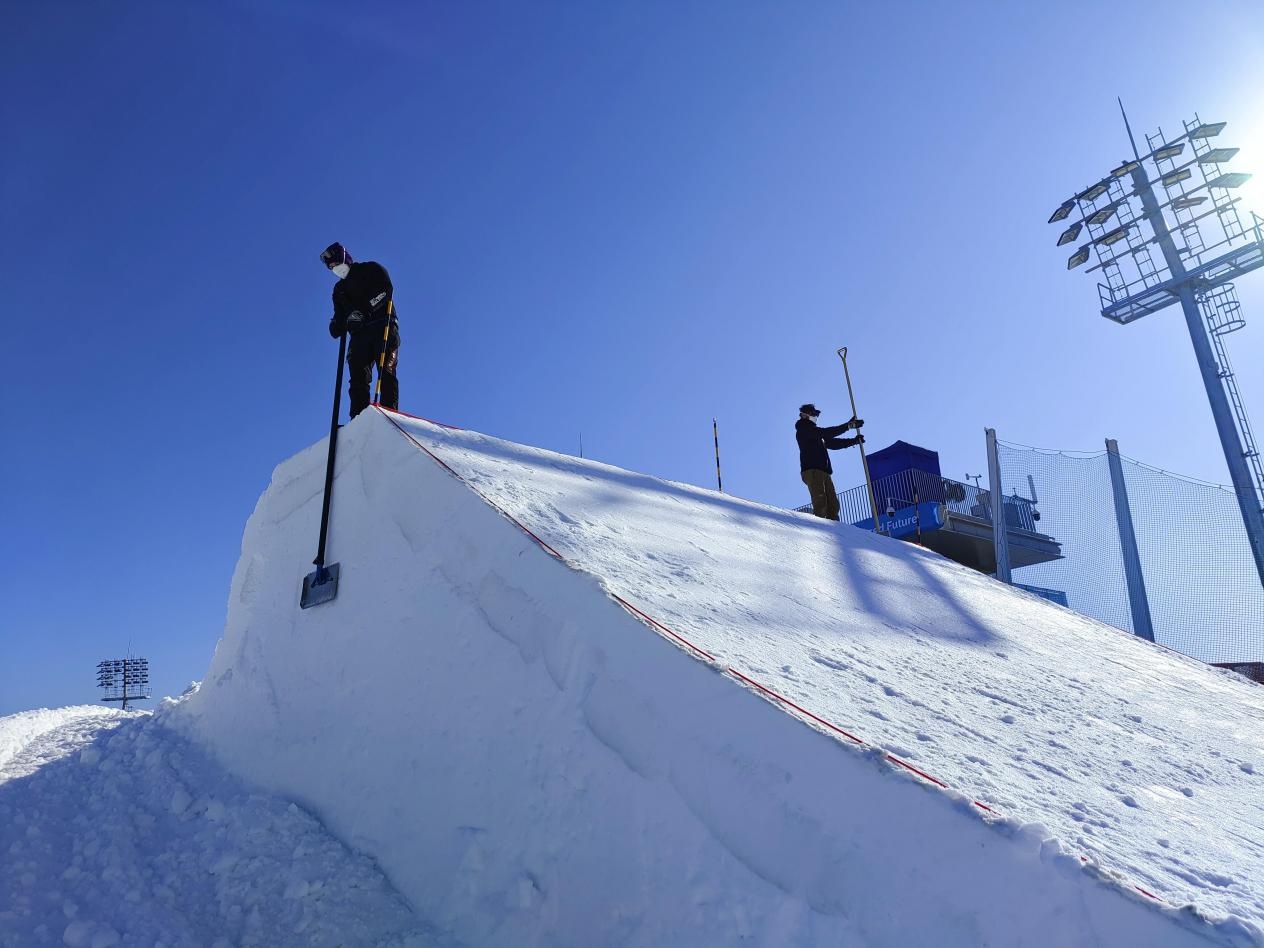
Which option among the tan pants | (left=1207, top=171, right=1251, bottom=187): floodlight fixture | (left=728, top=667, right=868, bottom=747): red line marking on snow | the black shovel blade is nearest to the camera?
(left=728, top=667, right=868, bottom=747): red line marking on snow

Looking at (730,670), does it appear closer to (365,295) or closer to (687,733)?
(687,733)

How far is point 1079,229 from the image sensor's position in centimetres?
1836

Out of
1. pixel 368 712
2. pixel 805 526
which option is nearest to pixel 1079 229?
pixel 805 526

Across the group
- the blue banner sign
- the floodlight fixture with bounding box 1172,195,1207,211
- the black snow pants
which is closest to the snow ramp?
the black snow pants

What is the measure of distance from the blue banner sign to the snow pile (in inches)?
666

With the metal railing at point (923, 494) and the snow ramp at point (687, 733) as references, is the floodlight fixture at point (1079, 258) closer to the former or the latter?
the metal railing at point (923, 494)

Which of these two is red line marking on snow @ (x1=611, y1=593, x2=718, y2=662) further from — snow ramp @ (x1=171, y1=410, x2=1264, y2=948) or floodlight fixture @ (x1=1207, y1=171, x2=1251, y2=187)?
floodlight fixture @ (x1=1207, y1=171, x2=1251, y2=187)

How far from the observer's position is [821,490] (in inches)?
340

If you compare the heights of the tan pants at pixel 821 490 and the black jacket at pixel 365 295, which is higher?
the black jacket at pixel 365 295

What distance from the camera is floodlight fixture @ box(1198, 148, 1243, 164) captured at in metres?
16.4

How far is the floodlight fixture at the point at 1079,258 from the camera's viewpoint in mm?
18469

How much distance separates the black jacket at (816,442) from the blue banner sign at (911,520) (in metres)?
10.2

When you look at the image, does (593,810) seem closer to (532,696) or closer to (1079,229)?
(532,696)

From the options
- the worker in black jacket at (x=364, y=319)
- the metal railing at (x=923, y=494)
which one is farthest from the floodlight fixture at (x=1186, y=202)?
the worker in black jacket at (x=364, y=319)
